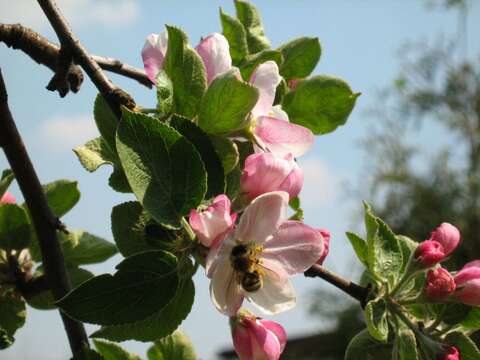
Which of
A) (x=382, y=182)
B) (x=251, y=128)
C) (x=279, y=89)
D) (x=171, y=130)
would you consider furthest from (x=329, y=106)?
(x=382, y=182)

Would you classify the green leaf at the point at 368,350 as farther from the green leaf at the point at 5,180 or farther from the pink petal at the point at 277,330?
the green leaf at the point at 5,180

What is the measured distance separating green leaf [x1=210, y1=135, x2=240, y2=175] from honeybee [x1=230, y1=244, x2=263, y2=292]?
8cm

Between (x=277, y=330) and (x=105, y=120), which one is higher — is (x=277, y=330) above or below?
below

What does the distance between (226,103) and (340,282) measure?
22 centimetres

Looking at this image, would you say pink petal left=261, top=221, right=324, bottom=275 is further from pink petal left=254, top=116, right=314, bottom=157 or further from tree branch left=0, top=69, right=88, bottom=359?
→ tree branch left=0, top=69, right=88, bottom=359

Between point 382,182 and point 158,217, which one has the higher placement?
point 158,217

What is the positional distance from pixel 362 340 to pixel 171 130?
1.02ft

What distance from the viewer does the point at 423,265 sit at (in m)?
0.67

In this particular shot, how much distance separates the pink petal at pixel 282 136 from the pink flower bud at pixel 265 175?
0.16 feet

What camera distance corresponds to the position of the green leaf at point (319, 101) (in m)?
0.74

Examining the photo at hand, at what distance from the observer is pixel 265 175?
54cm

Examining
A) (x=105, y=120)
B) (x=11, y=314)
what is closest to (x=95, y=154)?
(x=105, y=120)

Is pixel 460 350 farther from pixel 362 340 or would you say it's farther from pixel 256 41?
pixel 256 41

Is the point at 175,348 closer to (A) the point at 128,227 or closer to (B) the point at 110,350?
(B) the point at 110,350
